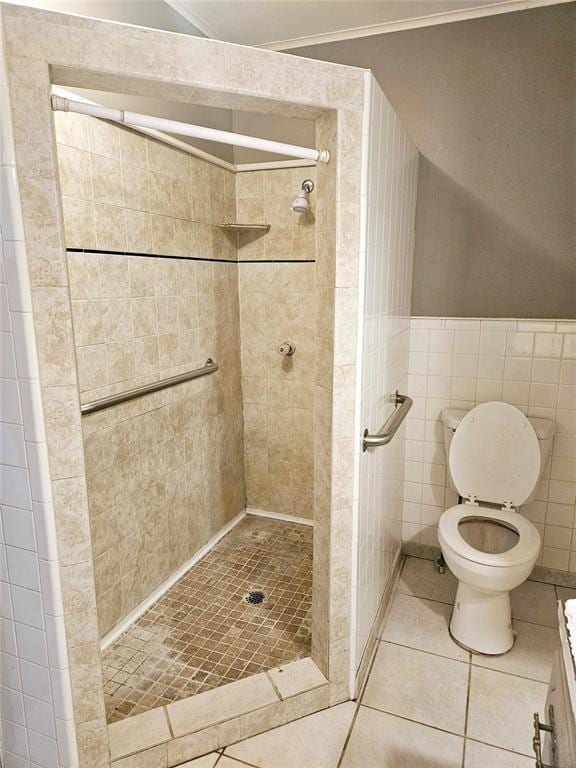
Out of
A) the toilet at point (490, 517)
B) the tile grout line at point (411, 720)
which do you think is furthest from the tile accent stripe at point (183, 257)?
the tile grout line at point (411, 720)

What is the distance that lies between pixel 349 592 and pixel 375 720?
45 centimetres

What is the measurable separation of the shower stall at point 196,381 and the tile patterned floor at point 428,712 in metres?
0.08

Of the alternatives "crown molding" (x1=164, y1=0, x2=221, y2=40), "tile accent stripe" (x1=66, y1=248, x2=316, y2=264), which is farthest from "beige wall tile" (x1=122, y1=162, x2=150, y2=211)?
"crown molding" (x1=164, y1=0, x2=221, y2=40)

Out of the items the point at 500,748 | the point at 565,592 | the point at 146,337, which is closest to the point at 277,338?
the point at 146,337

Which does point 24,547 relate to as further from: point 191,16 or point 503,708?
point 191,16

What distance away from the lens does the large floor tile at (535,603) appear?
2156mm

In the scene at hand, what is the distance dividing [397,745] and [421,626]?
592 mm

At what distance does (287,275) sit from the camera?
8.68 feet

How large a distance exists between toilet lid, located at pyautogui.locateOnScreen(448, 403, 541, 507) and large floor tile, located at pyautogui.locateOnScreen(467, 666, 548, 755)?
2.19 ft

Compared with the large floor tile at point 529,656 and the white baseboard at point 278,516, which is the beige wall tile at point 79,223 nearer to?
the white baseboard at point 278,516

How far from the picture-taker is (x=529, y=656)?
6.42 ft

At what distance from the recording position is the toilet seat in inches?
72.3

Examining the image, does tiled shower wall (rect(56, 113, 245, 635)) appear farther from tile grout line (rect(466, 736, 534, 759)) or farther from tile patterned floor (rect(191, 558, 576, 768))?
tile grout line (rect(466, 736, 534, 759))

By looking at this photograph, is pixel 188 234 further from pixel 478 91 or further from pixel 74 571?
pixel 74 571
